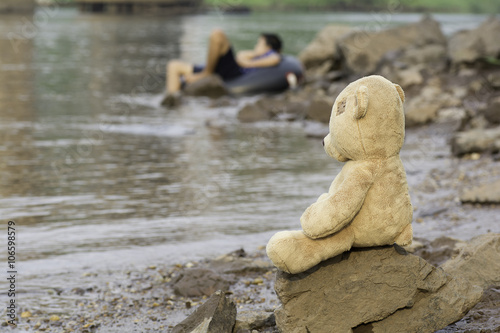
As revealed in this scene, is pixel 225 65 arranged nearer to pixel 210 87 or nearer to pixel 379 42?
pixel 210 87

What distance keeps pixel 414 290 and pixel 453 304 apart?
0.21m

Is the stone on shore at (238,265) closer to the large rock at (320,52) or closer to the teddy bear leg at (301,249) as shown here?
the teddy bear leg at (301,249)

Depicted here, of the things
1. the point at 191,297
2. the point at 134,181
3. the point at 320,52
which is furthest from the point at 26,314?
the point at 320,52

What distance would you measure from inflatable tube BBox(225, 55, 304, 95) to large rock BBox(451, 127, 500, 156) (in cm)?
749

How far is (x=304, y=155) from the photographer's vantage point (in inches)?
392

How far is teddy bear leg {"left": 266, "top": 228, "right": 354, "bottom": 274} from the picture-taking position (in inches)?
144

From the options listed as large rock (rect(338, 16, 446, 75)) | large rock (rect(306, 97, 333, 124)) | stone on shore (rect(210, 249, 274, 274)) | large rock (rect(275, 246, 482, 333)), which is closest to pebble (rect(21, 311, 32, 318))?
stone on shore (rect(210, 249, 274, 274))

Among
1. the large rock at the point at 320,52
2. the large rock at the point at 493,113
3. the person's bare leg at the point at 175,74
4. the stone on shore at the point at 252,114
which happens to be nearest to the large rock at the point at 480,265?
the large rock at the point at 493,113

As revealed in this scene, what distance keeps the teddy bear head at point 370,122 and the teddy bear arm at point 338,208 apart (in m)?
0.15

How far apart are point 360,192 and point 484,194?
128 inches

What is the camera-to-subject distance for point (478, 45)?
47.4ft

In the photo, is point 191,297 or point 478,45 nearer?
point 191,297

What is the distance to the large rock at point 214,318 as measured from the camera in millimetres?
3829

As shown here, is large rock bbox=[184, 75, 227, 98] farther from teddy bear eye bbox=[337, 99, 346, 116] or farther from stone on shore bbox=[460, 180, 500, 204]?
teddy bear eye bbox=[337, 99, 346, 116]
